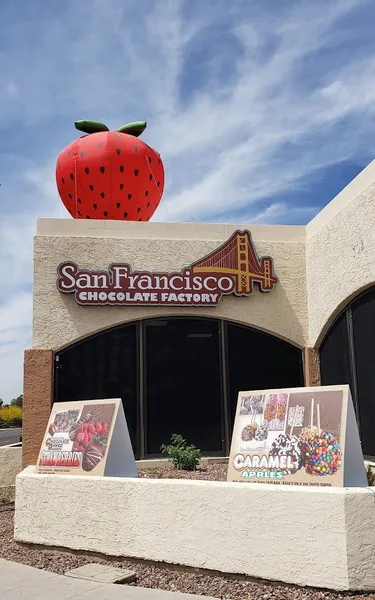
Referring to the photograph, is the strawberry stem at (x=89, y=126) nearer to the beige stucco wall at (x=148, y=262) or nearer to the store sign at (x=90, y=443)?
the beige stucco wall at (x=148, y=262)

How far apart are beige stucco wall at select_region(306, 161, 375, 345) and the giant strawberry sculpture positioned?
420 cm

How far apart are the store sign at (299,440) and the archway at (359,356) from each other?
453cm

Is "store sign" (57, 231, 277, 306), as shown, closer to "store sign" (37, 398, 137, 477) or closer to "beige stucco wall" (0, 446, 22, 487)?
"beige stucco wall" (0, 446, 22, 487)

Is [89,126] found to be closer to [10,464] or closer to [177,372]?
[177,372]

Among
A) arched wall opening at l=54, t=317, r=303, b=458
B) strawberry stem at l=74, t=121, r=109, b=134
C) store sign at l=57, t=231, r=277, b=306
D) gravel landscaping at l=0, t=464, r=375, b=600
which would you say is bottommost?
gravel landscaping at l=0, t=464, r=375, b=600

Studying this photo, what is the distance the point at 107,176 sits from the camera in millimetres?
14836

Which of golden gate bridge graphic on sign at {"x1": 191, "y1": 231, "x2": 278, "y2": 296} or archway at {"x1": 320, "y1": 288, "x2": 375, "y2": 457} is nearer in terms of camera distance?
archway at {"x1": 320, "y1": 288, "x2": 375, "y2": 457}

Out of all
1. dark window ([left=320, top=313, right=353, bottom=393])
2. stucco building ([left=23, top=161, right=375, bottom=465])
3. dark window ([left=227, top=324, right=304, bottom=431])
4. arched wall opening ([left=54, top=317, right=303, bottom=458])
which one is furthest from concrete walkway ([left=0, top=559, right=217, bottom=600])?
dark window ([left=227, top=324, right=304, bottom=431])

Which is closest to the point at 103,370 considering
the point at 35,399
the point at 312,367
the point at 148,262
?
the point at 35,399

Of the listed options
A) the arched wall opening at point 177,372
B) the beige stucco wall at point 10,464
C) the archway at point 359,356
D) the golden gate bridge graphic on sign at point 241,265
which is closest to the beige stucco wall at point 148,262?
the golden gate bridge graphic on sign at point 241,265

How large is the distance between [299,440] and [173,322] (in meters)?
7.47

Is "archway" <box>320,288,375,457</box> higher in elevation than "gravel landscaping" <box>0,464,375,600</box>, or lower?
higher

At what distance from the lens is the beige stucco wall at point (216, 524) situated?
559 centimetres

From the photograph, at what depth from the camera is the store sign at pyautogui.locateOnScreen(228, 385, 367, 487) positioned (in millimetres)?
6133
